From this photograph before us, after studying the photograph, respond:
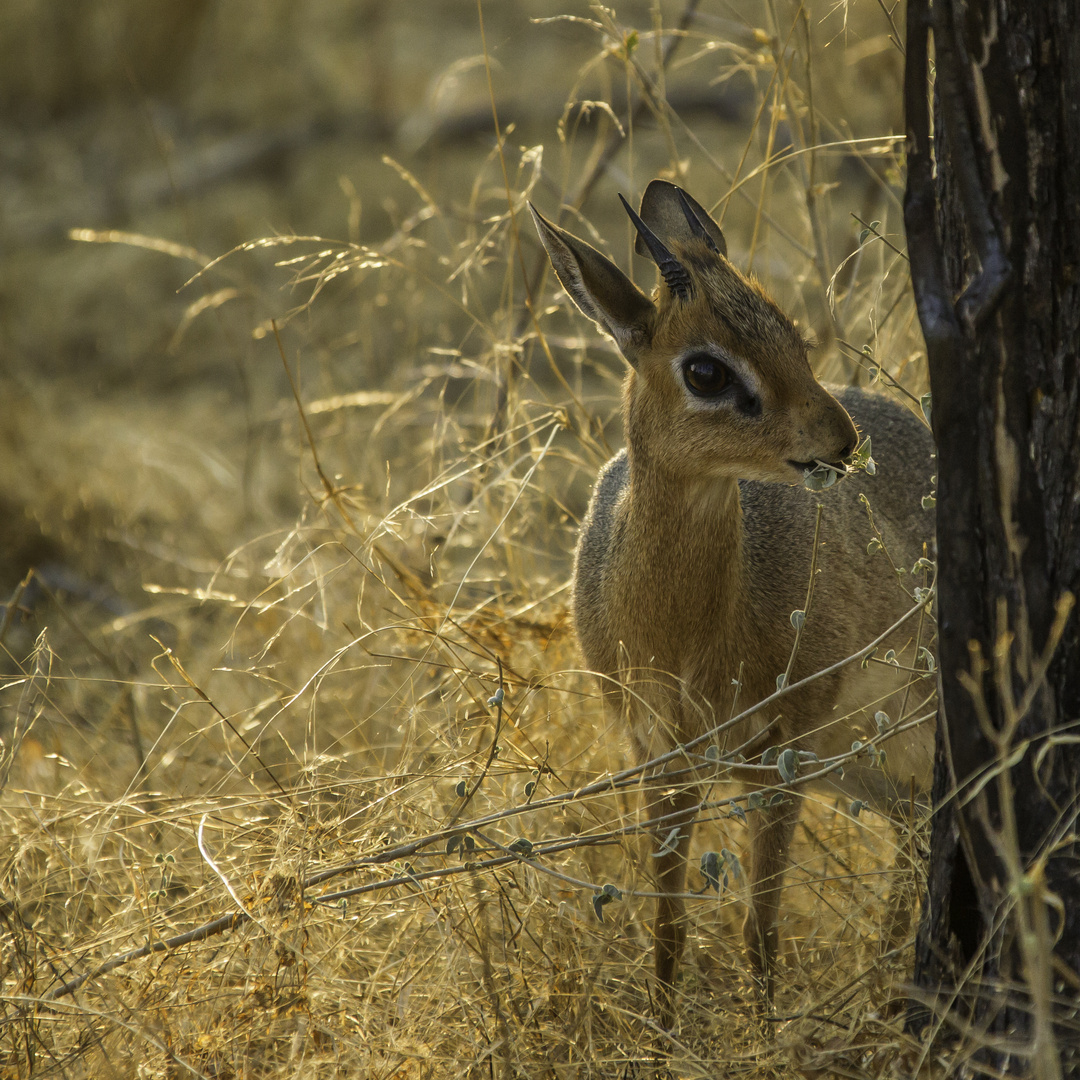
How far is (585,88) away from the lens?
9148mm

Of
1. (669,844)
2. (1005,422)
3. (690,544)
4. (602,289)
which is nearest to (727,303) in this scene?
(602,289)

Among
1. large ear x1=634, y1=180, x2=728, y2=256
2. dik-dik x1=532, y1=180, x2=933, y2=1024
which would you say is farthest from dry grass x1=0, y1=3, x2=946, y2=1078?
large ear x1=634, y1=180, x2=728, y2=256

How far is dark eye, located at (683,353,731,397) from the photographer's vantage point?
281 centimetres

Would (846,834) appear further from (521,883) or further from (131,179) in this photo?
(131,179)

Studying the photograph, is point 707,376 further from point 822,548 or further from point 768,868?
point 768,868

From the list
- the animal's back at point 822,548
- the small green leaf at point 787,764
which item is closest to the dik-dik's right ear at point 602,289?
the animal's back at point 822,548

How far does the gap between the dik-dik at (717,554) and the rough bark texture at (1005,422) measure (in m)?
0.59

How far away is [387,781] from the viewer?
301 centimetres

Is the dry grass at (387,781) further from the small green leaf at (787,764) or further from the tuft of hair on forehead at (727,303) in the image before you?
the small green leaf at (787,764)

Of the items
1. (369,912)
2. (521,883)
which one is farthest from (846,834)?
(369,912)

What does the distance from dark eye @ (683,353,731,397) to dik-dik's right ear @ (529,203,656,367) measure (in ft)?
0.69

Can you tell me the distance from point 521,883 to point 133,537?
353cm

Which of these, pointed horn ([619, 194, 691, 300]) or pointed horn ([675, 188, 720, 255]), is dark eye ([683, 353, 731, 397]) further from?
pointed horn ([675, 188, 720, 255])

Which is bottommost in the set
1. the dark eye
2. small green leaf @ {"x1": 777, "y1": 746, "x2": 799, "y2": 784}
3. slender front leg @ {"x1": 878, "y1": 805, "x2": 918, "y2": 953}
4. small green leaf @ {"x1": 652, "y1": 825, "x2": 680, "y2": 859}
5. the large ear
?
slender front leg @ {"x1": 878, "y1": 805, "x2": 918, "y2": 953}
